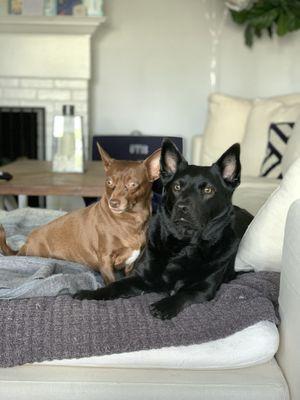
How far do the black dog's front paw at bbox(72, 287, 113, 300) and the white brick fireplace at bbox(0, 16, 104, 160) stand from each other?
3087 millimetres

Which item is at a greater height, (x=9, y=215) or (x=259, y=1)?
(x=259, y=1)

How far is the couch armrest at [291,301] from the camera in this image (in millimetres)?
1185

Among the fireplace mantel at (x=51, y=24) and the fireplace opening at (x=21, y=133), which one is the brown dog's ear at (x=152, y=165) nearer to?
the fireplace mantel at (x=51, y=24)

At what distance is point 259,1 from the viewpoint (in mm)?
4090

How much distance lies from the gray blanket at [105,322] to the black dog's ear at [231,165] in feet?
0.87

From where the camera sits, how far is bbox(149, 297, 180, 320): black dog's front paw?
50.8 inches

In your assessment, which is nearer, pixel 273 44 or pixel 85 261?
pixel 85 261

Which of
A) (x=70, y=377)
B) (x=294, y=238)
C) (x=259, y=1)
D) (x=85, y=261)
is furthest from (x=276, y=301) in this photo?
(x=259, y=1)

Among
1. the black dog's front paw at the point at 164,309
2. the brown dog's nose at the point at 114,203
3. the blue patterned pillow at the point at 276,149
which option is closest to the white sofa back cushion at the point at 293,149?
the blue patterned pillow at the point at 276,149

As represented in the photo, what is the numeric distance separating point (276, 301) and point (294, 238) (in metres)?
0.24

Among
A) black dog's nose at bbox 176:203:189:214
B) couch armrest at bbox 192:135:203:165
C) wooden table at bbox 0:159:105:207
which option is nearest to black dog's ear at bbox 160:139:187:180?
black dog's nose at bbox 176:203:189:214

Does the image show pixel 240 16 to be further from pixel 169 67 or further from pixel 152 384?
pixel 152 384

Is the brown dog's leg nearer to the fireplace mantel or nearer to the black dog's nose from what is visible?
the black dog's nose

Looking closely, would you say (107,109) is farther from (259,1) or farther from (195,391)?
(195,391)
